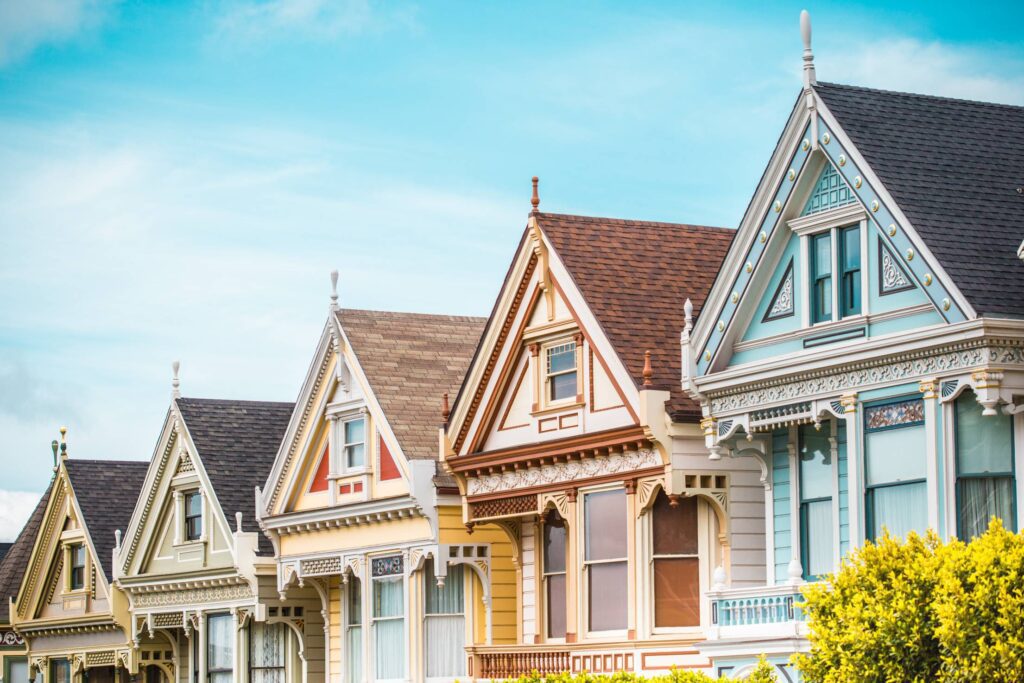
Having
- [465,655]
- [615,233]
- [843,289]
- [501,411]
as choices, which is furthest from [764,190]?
[465,655]

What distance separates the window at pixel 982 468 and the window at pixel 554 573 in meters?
10.8

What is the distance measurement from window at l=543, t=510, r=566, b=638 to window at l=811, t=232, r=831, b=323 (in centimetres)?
842

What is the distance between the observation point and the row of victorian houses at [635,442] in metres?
26.7

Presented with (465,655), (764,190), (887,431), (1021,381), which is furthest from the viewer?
(465,655)

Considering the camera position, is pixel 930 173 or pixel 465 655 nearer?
pixel 930 173

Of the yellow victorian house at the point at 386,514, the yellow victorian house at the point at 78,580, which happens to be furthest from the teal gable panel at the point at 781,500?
the yellow victorian house at the point at 78,580

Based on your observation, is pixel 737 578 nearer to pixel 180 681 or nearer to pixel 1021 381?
pixel 1021 381

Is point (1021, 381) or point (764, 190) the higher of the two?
point (764, 190)

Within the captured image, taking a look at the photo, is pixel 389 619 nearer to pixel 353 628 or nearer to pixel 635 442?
pixel 353 628

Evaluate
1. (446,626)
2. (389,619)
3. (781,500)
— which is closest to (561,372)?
(781,500)

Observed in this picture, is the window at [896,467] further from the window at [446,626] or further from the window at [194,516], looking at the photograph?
the window at [194,516]

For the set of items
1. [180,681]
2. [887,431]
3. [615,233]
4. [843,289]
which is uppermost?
[615,233]

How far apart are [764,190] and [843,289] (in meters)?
2.16

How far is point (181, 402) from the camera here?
48.2 m
